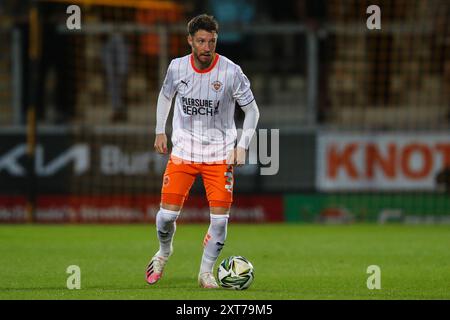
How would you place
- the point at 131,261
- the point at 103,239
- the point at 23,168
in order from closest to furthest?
the point at 131,261 → the point at 103,239 → the point at 23,168

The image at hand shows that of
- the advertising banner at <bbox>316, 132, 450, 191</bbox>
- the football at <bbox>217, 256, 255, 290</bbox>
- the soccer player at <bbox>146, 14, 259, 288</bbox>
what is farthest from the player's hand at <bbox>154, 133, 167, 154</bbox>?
the advertising banner at <bbox>316, 132, 450, 191</bbox>

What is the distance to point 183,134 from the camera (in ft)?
28.9

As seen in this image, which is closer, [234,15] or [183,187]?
[183,187]

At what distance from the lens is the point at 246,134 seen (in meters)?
8.58

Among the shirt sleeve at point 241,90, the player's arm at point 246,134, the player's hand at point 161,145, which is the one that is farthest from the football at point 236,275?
the shirt sleeve at point 241,90

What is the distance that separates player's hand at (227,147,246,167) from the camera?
8.40 metres

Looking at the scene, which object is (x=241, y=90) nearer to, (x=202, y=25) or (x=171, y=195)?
(x=202, y=25)

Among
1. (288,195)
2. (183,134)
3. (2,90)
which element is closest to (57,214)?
(2,90)

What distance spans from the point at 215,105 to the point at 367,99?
914 centimetres

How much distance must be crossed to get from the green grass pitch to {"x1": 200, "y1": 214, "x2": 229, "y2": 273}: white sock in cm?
21

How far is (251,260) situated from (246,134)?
270 centimetres

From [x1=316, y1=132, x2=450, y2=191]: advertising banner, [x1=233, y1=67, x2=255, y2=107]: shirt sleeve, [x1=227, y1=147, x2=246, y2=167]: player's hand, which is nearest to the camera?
[x1=227, y1=147, x2=246, y2=167]: player's hand

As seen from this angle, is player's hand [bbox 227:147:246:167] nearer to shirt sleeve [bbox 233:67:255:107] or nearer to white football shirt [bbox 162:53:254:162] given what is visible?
white football shirt [bbox 162:53:254:162]
